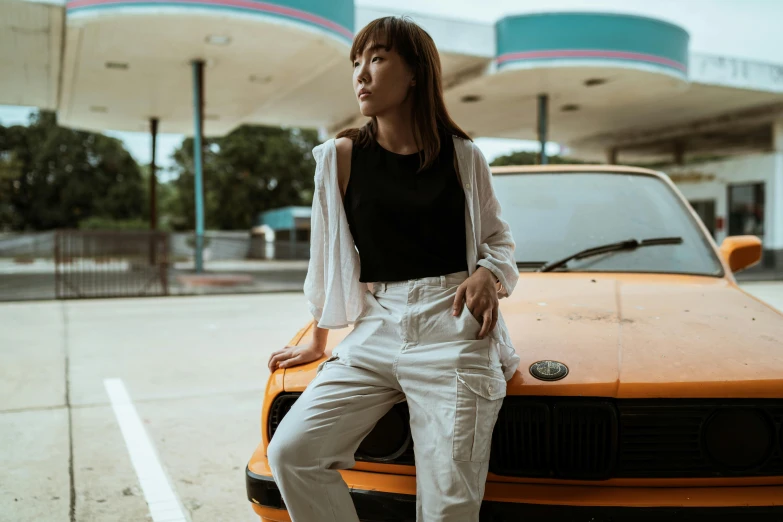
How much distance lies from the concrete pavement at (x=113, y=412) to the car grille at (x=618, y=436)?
4.96ft

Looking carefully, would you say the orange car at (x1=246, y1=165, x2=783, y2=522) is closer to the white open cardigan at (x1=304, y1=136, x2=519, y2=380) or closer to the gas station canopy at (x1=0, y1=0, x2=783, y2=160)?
the white open cardigan at (x1=304, y1=136, x2=519, y2=380)

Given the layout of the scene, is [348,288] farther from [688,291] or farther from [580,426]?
[688,291]

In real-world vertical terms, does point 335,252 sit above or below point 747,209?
below

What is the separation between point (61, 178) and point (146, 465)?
175ft

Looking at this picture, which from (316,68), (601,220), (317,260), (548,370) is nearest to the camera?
(548,370)

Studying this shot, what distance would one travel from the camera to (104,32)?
43.5ft

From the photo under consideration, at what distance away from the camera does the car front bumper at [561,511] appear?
1.58m

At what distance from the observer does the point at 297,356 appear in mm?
1950

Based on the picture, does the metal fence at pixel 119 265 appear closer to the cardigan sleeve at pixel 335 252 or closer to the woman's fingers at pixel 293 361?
the woman's fingers at pixel 293 361

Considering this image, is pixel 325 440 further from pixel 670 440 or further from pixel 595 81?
pixel 595 81

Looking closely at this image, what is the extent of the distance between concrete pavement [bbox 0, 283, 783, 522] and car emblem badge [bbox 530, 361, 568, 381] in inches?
61.3

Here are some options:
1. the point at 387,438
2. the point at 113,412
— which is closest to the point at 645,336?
the point at 387,438

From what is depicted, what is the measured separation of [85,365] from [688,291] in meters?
5.10

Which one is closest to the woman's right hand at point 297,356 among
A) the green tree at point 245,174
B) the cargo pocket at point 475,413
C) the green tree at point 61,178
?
the cargo pocket at point 475,413
